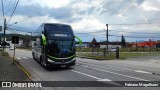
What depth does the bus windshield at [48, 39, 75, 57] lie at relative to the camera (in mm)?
22688

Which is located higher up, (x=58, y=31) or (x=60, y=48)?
(x=58, y=31)

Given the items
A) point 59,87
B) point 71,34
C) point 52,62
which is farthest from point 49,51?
point 59,87

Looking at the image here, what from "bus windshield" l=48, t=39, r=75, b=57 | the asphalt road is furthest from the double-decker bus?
the asphalt road

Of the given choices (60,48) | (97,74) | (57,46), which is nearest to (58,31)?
(57,46)

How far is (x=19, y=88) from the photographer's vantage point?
12.8m

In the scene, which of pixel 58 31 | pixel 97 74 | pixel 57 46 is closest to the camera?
pixel 97 74

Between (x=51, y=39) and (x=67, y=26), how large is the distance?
2023mm

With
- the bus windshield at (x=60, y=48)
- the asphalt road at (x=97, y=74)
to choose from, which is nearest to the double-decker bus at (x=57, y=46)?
the bus windshield at (x=60, y=48)

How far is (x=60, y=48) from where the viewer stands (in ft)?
75.2

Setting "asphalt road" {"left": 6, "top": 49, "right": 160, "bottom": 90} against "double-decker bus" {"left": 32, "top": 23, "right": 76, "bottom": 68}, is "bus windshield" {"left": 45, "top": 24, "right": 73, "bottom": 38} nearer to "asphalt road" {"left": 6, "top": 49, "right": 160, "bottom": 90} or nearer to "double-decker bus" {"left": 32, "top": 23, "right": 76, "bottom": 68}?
"double-decker bus" {"left": 32, "top": 23, "right": 76, "bottom": 68}

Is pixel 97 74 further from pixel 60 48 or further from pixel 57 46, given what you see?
pixel 57 46

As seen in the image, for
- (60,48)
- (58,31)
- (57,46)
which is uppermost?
(58,31)

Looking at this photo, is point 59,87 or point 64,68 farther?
point 64,68

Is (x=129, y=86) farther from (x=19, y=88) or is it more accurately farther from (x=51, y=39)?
(x=51, y=39)
